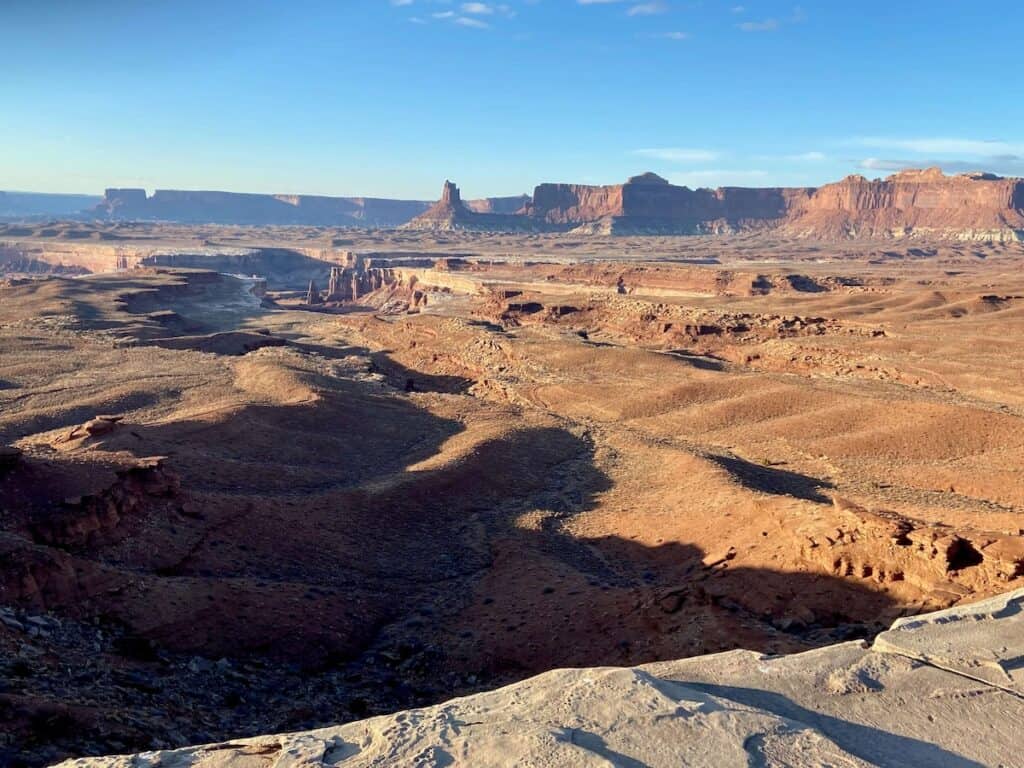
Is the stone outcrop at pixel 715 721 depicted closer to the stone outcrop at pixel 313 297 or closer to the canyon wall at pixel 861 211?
the stone outcrop at pixel 313 297

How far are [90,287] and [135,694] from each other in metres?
68.5

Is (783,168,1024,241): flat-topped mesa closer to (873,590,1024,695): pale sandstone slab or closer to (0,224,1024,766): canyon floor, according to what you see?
(0,224,1024,766): canyon floor

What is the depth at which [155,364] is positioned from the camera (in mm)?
37438

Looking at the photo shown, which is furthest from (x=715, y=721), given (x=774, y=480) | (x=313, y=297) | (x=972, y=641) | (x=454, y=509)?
(x=313, y=297)

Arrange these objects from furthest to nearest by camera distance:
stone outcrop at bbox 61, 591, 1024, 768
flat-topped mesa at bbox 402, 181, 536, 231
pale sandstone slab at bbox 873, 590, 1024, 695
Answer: flat-topped mesa at bbox 402, 181, 536, 231, pale sandstone slab at bbox 873, 590, 1024, 695, stone outcrop at bbox 61, 591, 1024, 768

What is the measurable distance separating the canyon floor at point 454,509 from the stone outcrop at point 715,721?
3308mm

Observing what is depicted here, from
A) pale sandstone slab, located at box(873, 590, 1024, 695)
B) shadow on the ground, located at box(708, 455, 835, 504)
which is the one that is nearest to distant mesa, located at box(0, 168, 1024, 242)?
shadow on the ground, located at box(708, 455, 835, 504)

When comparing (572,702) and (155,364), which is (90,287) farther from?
(572,702)

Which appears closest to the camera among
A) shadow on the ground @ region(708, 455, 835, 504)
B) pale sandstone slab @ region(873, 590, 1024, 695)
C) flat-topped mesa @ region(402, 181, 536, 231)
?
pale sandstone slab @ region(873, 590, 1024, 695)

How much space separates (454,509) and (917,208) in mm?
186074

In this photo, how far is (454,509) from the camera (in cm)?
1991

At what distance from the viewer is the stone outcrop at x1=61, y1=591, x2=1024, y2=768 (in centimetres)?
624

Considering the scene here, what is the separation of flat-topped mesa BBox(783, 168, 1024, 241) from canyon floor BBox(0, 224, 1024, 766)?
435 ft

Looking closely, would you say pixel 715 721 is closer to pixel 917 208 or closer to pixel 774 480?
pixel 774 480
